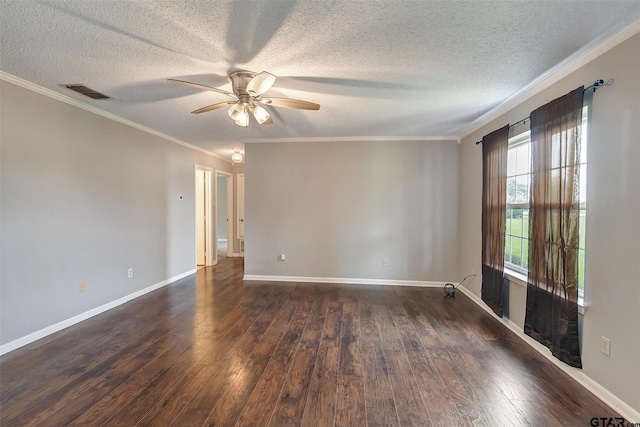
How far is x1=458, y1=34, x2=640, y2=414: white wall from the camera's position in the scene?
1673 mm

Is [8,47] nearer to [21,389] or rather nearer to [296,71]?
[296,71]

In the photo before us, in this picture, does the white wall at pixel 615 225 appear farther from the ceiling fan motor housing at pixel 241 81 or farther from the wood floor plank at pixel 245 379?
the ceiling fan motor housing at pixel 241 81

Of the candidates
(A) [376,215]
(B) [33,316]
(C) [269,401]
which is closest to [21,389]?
(B) [33,316]

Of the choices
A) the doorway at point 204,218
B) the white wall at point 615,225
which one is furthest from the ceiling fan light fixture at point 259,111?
the doorway at point 204,218

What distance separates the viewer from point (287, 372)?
2.15 meters

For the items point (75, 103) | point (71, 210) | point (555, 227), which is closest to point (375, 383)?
point (555, 227)

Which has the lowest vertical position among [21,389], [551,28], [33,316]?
[21,389]

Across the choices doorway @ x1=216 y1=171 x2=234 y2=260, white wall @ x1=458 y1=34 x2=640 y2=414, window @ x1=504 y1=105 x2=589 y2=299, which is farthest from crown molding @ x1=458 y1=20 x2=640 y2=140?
doorway @ x1=216 y1=171 x2=234 y2=260

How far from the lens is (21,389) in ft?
6.39

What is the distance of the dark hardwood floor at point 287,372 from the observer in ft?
5.63

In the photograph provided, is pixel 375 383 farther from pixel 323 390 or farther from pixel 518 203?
pixel 518 203

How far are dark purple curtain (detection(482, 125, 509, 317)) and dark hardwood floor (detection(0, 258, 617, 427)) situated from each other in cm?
40

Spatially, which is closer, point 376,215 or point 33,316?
point 33,316

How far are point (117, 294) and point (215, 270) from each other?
2011 millimetres
